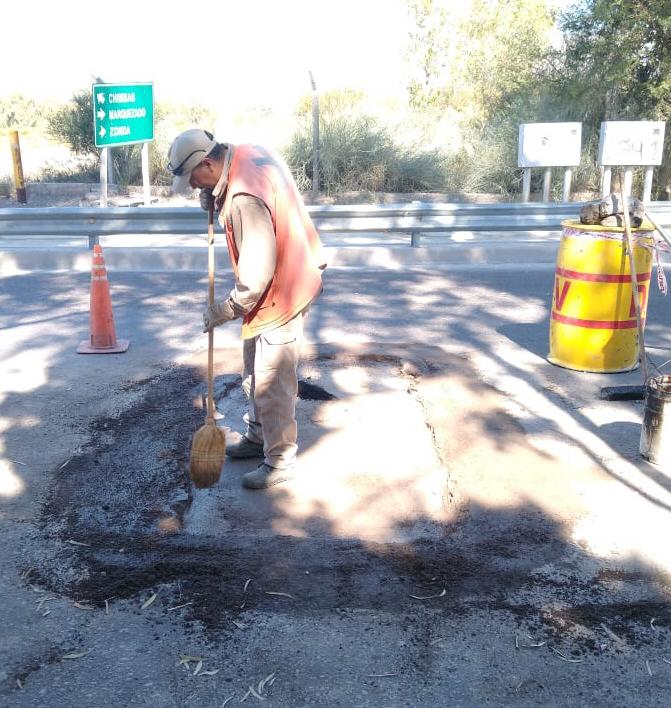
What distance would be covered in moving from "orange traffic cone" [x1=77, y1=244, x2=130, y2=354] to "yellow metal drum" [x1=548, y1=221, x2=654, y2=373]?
352cm

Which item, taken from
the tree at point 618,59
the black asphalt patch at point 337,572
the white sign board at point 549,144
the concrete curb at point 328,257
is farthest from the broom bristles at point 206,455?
the tree at point 618,59

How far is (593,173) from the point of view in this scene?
17516 millimetres

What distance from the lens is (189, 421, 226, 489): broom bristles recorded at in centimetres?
425

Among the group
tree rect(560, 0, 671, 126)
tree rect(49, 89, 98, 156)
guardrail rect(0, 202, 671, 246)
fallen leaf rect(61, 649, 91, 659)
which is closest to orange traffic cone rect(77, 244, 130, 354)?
guardrail rect(0, 202, 671, 246)

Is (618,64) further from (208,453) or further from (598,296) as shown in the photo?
(208,453)

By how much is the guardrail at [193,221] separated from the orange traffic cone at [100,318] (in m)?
3.89

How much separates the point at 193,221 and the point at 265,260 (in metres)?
7.21

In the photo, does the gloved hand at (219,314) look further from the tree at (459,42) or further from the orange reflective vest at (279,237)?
the tree at (459,42)

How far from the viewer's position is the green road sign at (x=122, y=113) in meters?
11.8

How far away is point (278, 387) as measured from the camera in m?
4.35

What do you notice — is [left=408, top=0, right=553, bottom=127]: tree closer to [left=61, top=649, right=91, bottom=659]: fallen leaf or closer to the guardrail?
the guardrail

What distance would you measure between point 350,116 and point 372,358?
12.8 meters

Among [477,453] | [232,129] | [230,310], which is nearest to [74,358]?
[230,310]

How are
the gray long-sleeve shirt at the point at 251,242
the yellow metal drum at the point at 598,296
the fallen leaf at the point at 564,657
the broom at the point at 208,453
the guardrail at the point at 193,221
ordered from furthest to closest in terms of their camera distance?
the guardrail at the point at 193,221 → the yellow metal drum at the point at 598,296 → the broom at the point at 208,453 → the gray long-sleeve shirt at the point at 251,242 → the fallen leaf at the point at 564,657
